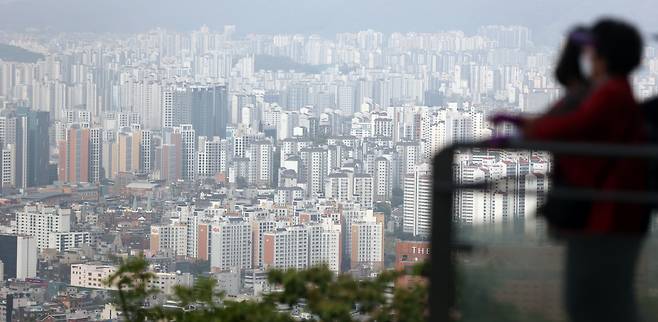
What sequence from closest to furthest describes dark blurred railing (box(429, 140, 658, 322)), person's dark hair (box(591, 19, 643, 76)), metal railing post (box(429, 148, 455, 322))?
dark blurred railing (box(429, 140, 658, 322))
metal railing post (box(429, 148, 455, 322))
person's dark hair (box(591, 19, 643, 76))

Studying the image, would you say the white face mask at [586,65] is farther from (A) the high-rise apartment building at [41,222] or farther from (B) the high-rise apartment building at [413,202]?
(A) the high-rise apartment building at [41,222]

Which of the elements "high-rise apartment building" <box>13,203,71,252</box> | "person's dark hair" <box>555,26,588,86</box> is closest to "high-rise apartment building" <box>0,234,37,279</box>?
"high-rise apartment building" <box>13,203,71,252</box>

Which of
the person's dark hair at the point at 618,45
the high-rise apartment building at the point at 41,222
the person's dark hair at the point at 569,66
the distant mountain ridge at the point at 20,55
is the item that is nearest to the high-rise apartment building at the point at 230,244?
the high-rise apartment building at the point at 41,222

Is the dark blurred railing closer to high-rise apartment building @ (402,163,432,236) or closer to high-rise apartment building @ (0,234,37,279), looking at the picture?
high-rise apartment building @ (402,163,432,236)

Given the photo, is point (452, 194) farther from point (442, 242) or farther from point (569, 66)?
point (569, 66)

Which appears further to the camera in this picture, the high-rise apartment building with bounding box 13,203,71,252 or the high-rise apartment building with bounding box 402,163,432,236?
the high-rise apartment building with bounding box 13,203,71,252
